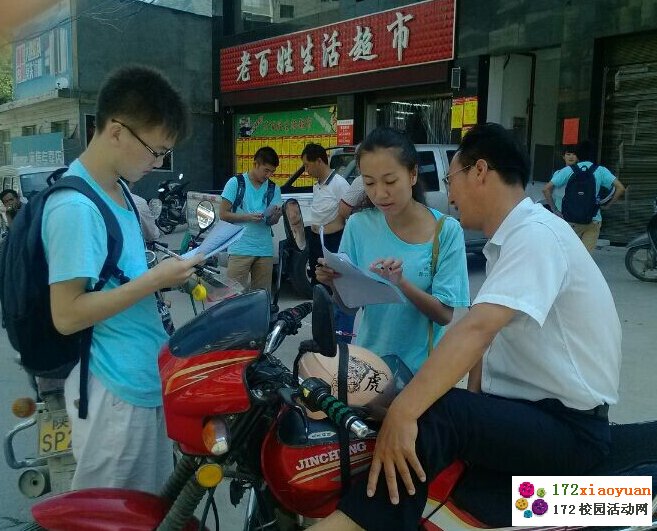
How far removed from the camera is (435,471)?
152 centimetres

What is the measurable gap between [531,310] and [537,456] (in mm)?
371

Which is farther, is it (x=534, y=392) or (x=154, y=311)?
(x=154, y=311)

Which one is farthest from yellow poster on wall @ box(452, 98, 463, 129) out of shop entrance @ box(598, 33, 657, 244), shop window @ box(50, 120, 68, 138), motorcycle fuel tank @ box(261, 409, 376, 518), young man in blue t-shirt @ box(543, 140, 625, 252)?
shop window @ box(50, 120, 68, 138)

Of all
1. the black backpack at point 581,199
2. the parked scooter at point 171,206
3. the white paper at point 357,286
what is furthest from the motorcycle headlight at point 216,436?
the parked scooter at point 171,206

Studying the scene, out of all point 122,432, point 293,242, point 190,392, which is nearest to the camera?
point 190,392

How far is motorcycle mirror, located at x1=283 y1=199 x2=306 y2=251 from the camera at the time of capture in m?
5.92

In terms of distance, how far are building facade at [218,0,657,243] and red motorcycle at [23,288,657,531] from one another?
10.5 meters

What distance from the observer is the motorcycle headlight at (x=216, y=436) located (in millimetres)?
1457

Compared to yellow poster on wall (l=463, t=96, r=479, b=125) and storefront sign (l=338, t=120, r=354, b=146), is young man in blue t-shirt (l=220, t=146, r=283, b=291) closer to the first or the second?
yellow poster on wall (l=463, t=96, r=479, b=125)

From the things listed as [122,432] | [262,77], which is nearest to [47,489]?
[122,432]

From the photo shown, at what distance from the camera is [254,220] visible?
5.82 meters

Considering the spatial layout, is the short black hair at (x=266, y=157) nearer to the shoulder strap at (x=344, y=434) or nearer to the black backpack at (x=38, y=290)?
the black backpack at (x=38, y=290)

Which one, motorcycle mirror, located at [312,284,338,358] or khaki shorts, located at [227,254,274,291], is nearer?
motorcycle mirror, located at [312,284,338,358]

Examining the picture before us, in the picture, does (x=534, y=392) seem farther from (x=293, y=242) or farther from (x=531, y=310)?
(x=293, y=242)
